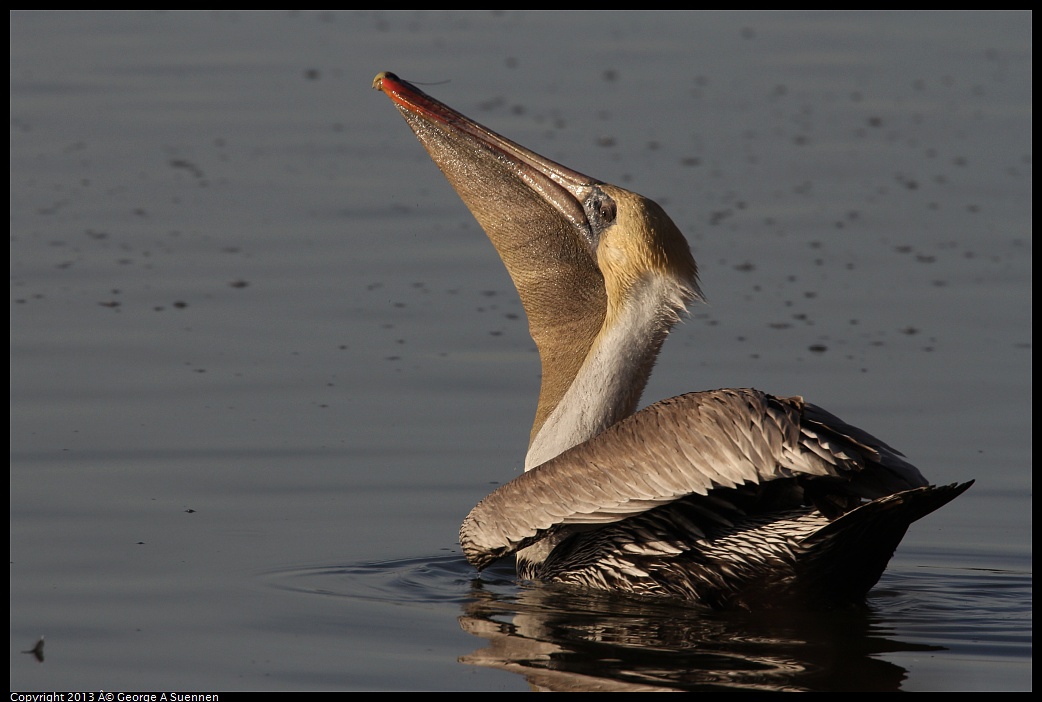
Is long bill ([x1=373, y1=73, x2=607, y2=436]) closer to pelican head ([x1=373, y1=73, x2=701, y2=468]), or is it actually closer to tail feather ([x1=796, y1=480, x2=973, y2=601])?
pelican head ([x1=373, y1=73, x2=701, y2=468])

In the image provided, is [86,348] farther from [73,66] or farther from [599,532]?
[73,66]

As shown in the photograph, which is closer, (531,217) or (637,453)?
(637,453)

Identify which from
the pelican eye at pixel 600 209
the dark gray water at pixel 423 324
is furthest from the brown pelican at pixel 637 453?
the dark gray water at pixel 423 324

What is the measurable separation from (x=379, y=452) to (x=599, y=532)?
153 centimetres

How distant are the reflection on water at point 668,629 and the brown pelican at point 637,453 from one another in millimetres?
103

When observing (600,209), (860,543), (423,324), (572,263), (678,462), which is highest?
(423,324)

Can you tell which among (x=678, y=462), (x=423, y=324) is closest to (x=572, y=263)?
(x=678, y=462)

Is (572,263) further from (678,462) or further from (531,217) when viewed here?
(678,462)

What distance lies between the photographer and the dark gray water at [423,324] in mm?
5055

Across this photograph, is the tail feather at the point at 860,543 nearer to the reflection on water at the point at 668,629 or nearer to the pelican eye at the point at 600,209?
the reflection on water at the point at 668,629

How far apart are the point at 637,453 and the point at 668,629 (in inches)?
21.8

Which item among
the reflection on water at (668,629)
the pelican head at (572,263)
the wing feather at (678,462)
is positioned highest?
the pelican head at (572,263)

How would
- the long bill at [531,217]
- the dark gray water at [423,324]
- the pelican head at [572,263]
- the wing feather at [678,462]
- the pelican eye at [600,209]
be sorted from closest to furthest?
the wing feather at [678,462] → the dark gray water at [423,324] → the pelican head at [572,263] → the pelican eye at [600,209] → the long bill at [531,217]

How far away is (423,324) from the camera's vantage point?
7.86 metres
